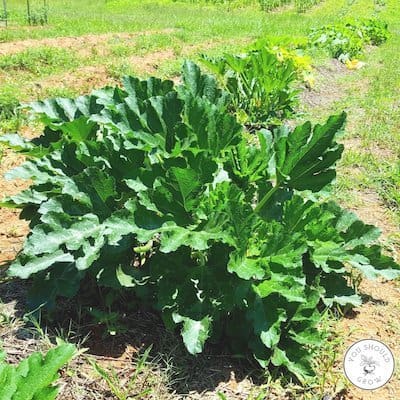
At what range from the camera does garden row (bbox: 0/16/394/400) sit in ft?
7.26

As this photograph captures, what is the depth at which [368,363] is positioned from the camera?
2133 mm

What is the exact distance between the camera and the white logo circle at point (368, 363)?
2.12 m

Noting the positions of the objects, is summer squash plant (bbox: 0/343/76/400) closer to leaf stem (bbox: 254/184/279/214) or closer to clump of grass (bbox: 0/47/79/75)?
leaf stem (bbox: 254/184/279/214)

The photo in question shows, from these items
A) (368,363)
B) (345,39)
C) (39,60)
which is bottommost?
(368,363)

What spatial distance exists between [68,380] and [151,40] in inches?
333

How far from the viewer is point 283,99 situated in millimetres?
5367

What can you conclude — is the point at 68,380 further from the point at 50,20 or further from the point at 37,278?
the point at 50,20

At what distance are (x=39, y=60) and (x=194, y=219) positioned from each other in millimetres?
6254

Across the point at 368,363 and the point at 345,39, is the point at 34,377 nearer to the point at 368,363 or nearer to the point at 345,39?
the point at 368,363

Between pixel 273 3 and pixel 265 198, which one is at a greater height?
pixel 265 198

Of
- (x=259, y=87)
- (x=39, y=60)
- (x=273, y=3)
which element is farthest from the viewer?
(x=273, y=3)

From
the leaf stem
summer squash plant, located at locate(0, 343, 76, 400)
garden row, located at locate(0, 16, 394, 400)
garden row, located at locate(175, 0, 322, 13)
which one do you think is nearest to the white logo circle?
garden row, located at locate(0, 16, 394, 400)

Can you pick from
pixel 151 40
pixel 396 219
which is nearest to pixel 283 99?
pixel 396 219

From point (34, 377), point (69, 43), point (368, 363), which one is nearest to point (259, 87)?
point (368, 363)
